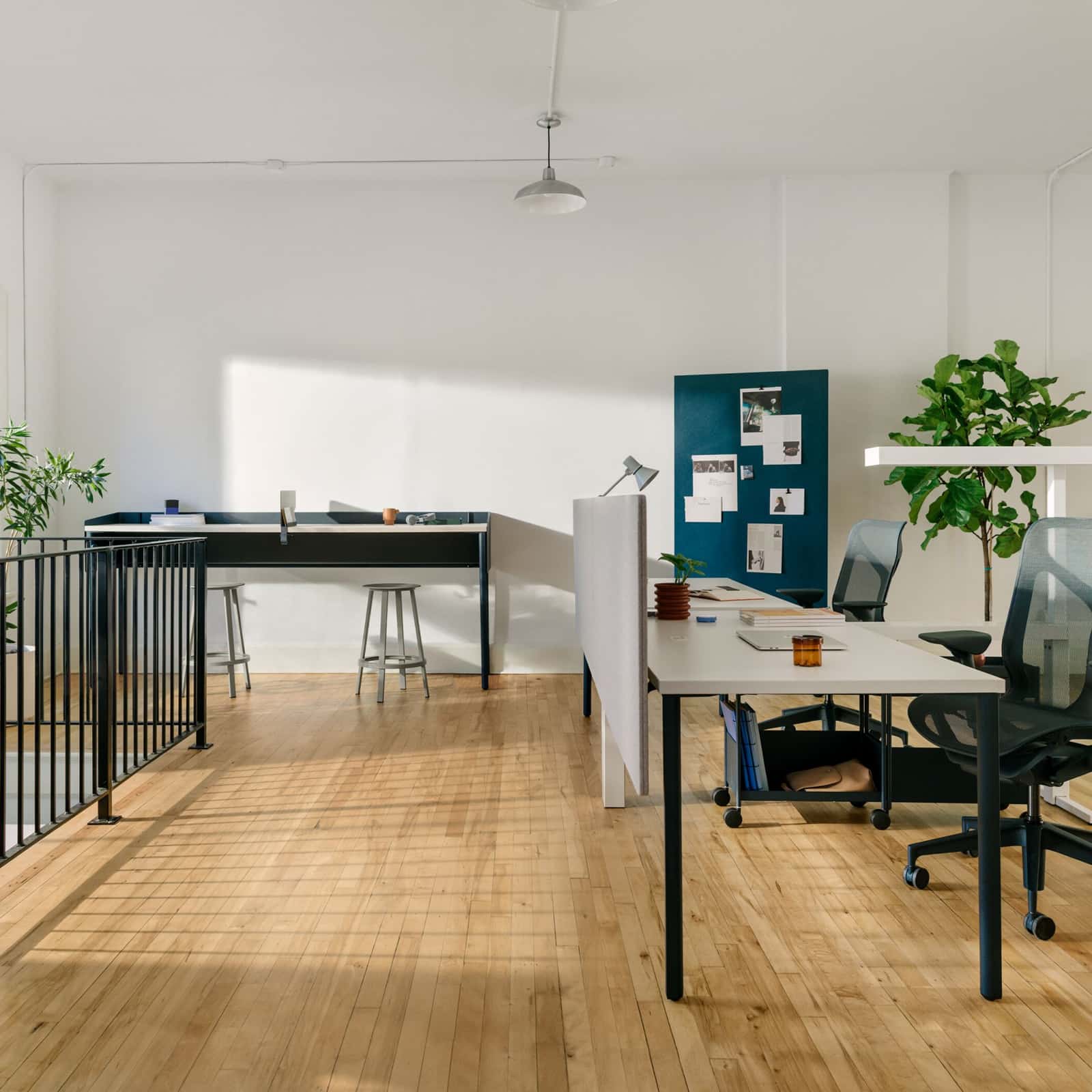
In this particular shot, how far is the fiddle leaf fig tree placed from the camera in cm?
516

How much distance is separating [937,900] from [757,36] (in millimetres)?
3422

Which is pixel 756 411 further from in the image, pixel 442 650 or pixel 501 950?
pixel 501 950

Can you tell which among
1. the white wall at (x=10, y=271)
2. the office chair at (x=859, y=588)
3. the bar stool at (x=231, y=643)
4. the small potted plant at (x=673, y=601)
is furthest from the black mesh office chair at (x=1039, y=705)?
the white wall at (x=10, y=271)

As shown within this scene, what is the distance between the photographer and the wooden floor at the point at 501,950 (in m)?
1.80

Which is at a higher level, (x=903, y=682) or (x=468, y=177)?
(x=468, y=177)

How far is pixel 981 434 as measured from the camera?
17.9 ft

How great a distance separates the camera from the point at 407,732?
14.6 ft

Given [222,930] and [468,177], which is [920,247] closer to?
[468,177]

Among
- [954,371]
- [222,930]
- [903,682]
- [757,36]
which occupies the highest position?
[757,36]

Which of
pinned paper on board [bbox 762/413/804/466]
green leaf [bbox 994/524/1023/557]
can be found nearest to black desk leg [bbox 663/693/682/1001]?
pinned paper on board [bbox 762/413/804/466]

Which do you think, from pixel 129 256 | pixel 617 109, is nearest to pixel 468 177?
pixel 617 109

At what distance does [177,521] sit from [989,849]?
4.71 meters

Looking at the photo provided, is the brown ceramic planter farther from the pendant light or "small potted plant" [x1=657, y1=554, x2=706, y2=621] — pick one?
the pendant light

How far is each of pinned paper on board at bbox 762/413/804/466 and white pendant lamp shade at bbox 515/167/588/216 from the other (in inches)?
70.7
